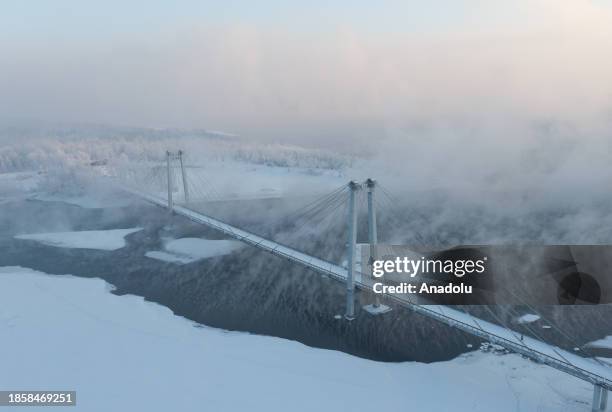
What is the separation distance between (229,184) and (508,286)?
2298 inches

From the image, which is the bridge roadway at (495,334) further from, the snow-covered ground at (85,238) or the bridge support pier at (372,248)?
the snow-covered ground at (85,238)

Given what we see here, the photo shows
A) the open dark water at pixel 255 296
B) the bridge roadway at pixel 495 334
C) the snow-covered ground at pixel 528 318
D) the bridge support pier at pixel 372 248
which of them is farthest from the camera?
the bridge support pier at pixel 372 248

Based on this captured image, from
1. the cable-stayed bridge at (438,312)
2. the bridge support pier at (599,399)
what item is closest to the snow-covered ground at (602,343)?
the cable-stayed bridge at (438,312)

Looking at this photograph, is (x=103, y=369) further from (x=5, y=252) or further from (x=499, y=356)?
(x=5, y=252)

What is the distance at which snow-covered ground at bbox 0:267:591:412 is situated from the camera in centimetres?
1689

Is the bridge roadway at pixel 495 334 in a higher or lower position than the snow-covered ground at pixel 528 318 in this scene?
higher

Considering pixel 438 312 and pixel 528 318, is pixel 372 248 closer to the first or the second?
pixel 438 312

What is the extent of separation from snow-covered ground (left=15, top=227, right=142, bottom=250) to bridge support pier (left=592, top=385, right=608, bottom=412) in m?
36.4

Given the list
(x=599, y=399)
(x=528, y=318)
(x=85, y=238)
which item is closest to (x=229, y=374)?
(x=599, y=399)

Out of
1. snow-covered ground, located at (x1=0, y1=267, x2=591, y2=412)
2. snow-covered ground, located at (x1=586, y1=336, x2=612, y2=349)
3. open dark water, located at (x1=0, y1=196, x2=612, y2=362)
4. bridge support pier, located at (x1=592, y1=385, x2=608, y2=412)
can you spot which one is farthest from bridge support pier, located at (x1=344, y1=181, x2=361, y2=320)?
bridge support pier, located at (x1=592, y1=385, x2=608, y2=412)

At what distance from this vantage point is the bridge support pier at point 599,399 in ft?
52.2

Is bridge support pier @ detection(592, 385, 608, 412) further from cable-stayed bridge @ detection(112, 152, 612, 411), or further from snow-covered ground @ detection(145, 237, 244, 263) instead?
snow-covered ground @ detection(145, 237, 244, 263)

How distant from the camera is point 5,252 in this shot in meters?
38.3

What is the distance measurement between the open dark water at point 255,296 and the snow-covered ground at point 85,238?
3.35 feet
